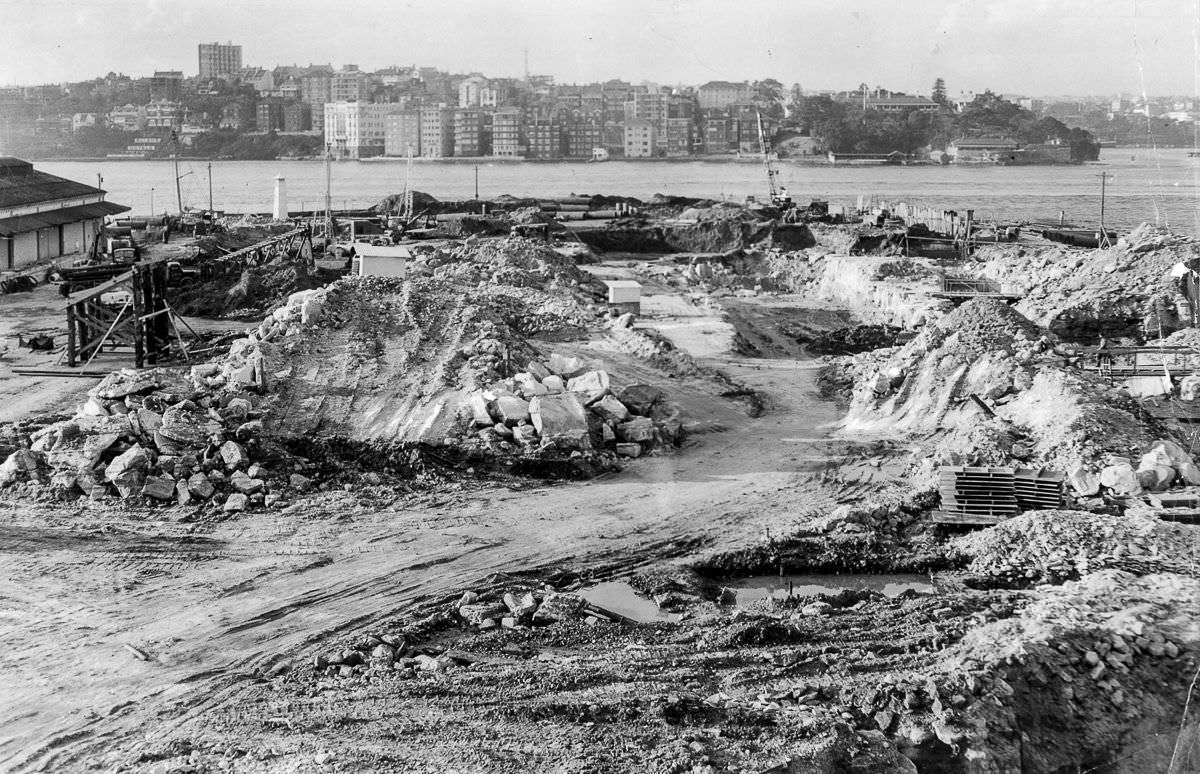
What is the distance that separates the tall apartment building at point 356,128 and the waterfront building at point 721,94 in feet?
114

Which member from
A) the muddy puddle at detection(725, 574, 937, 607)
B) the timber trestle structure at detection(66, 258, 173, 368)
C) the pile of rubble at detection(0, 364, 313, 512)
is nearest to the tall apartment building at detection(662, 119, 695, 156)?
the timber trestle structure at detection(66, 258, 173, 368)

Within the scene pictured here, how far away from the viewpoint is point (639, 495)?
48.4 feet

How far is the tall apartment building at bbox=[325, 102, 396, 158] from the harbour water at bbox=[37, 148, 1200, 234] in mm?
4411

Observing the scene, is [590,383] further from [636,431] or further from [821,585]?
[821,585]

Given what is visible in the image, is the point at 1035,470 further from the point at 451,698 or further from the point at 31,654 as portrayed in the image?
the point at 31,654

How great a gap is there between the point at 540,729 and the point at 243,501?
20.7ft

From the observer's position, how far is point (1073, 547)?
1243cm

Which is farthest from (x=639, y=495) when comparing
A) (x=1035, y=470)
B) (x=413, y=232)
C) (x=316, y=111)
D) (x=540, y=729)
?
(x=316, y=111)

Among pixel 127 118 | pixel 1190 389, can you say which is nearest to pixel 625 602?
pixel 1190 389

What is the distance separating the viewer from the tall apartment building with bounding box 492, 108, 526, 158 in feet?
450

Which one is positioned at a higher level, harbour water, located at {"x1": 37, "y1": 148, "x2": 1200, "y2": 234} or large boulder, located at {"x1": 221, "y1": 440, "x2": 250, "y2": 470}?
harbour water, located at {"x1": 37, "y1": 148, "x2": 1200, "y2": 234}

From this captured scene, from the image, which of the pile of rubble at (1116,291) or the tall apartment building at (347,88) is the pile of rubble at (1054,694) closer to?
the pile of rubble at (1116,291)

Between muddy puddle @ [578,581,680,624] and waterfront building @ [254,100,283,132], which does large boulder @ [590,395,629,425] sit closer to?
muddy puddle @ [578,581,680,624]

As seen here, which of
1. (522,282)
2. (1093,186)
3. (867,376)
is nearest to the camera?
(867,376)
